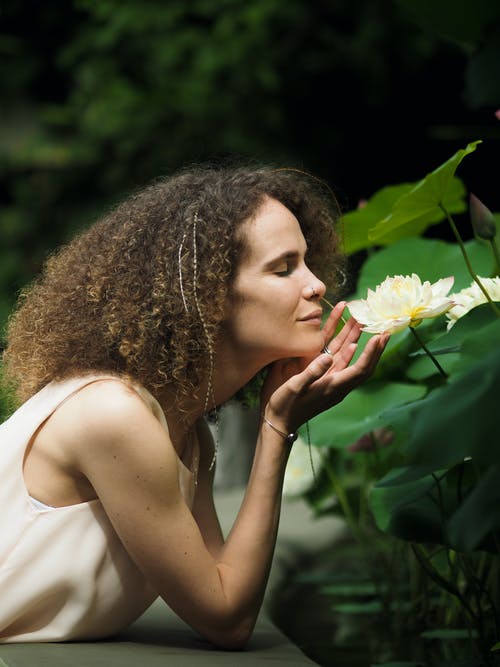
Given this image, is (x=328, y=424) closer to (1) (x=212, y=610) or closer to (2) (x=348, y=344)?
(2) (x=348, y=344)

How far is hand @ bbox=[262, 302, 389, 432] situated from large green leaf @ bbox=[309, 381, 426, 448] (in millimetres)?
310

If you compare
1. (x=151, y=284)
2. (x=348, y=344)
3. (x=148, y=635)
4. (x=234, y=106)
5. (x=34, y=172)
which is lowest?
(x=34, y=172)

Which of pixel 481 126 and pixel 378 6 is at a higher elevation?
pixel 378 6

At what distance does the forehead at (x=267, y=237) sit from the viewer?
56.8 inches

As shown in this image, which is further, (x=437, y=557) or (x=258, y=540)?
(x=437, y=557)

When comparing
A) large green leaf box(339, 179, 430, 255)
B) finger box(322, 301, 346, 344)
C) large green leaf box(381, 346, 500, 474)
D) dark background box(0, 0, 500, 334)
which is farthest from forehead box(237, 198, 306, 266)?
dark background box(0, 0, 500, 334)

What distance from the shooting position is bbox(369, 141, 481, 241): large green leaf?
1257mm

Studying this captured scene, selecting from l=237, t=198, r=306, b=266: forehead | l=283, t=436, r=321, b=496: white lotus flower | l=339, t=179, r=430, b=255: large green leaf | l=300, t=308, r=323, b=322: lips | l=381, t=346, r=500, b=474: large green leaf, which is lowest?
l=283, t=436, r=321, b=496: white lotus flower

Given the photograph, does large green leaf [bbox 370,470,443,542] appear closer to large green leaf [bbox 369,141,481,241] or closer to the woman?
→ the woman

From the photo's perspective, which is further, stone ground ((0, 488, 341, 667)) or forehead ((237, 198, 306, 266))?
forehead ((237, 198, 306, 266))

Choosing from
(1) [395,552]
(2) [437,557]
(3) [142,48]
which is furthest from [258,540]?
(3) [142,48]

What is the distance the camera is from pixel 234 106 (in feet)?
15.6

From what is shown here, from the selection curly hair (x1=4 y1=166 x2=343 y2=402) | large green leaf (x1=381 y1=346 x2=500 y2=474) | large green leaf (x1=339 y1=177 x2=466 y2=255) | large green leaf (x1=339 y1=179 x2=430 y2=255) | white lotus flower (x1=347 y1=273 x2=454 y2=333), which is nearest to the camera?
large green leaf (x1=381 y1=346 x2=500 y2=474)

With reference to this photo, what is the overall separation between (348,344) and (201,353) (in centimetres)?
21
